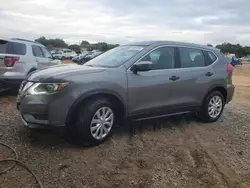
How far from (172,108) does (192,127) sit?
0.75 m

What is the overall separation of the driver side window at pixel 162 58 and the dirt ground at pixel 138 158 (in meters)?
1.20

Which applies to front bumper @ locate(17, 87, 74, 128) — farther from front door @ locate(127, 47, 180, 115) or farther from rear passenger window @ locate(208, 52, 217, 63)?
rear passenger window @ locate(208, 52, 217, 63)

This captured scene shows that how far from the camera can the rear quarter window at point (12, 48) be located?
844cm

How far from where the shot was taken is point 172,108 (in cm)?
596

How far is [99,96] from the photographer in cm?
494

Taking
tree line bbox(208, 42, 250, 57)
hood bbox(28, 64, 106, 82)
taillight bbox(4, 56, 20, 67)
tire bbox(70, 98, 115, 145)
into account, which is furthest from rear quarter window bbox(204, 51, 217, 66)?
tree line bbox(208, 42, 250, 57)

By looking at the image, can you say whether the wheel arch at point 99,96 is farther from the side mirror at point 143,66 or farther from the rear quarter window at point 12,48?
the rear quarter window at point 12,48

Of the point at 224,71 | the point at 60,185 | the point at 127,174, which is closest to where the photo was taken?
the point at 60,185

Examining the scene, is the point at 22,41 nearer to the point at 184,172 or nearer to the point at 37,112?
the point at 37,112

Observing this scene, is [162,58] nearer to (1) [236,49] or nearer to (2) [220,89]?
(2) [220,89]

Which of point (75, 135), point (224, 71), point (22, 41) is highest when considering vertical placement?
point (22, 41)

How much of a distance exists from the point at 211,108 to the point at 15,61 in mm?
5197

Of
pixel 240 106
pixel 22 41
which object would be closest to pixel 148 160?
pixel 240 106

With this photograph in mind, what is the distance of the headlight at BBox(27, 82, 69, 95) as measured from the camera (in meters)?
4.55
